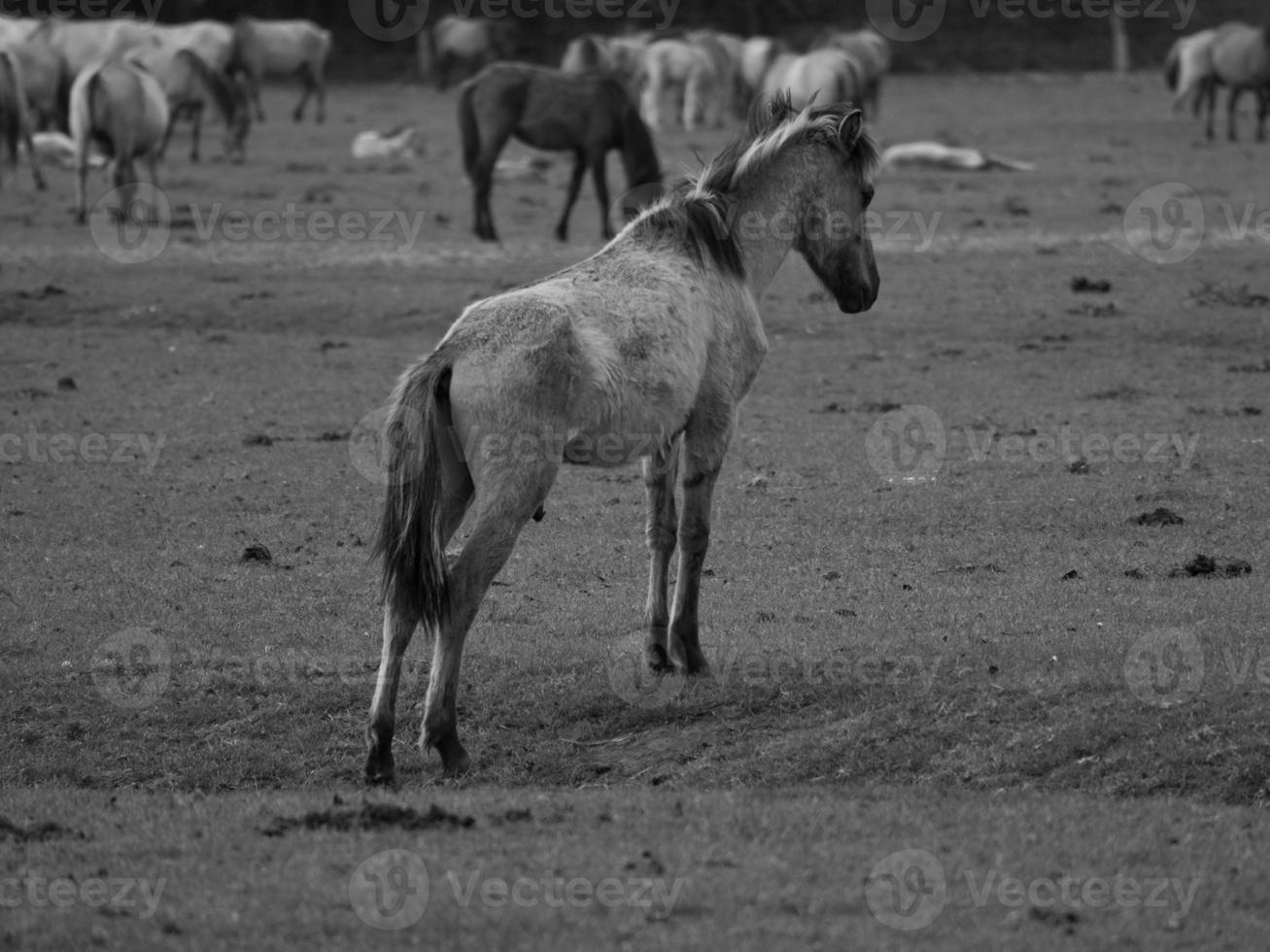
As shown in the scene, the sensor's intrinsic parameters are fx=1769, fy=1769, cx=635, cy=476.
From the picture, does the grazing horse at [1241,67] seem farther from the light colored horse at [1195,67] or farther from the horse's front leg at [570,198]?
the horse's front leg at [570,198]

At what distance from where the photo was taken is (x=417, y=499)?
302 inches

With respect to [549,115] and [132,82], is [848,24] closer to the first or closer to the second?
[549,115]

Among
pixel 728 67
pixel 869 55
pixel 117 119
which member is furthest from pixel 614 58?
pixel 117 119

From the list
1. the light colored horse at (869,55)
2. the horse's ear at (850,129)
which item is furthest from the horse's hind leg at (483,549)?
the light colored horse at (869,55)

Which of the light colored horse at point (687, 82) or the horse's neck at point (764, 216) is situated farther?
the light colored horse at point (687, 82)

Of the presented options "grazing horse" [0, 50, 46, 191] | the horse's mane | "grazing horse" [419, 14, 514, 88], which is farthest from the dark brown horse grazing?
"grazing horse" [419, 14, 514, 88]

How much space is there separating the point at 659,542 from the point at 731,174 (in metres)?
2.01

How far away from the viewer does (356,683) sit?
366 inches

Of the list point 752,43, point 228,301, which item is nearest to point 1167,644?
point 228,301

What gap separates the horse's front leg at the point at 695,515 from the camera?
29.3ft

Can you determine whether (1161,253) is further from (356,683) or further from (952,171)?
(356,683)

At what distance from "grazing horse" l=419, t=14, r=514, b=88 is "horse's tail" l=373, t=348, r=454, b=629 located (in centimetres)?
4199

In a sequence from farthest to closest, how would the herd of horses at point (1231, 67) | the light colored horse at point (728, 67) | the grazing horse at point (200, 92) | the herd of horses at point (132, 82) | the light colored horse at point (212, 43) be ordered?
the light colored horse at point (728, 67) < the light colored horse at point (212, 43) < the herd of horses at point (1231, 67) < the grazing horse at point (200, 92) < the herd of horses at point (132, 82)

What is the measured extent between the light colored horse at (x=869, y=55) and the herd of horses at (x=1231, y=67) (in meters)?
7.13
